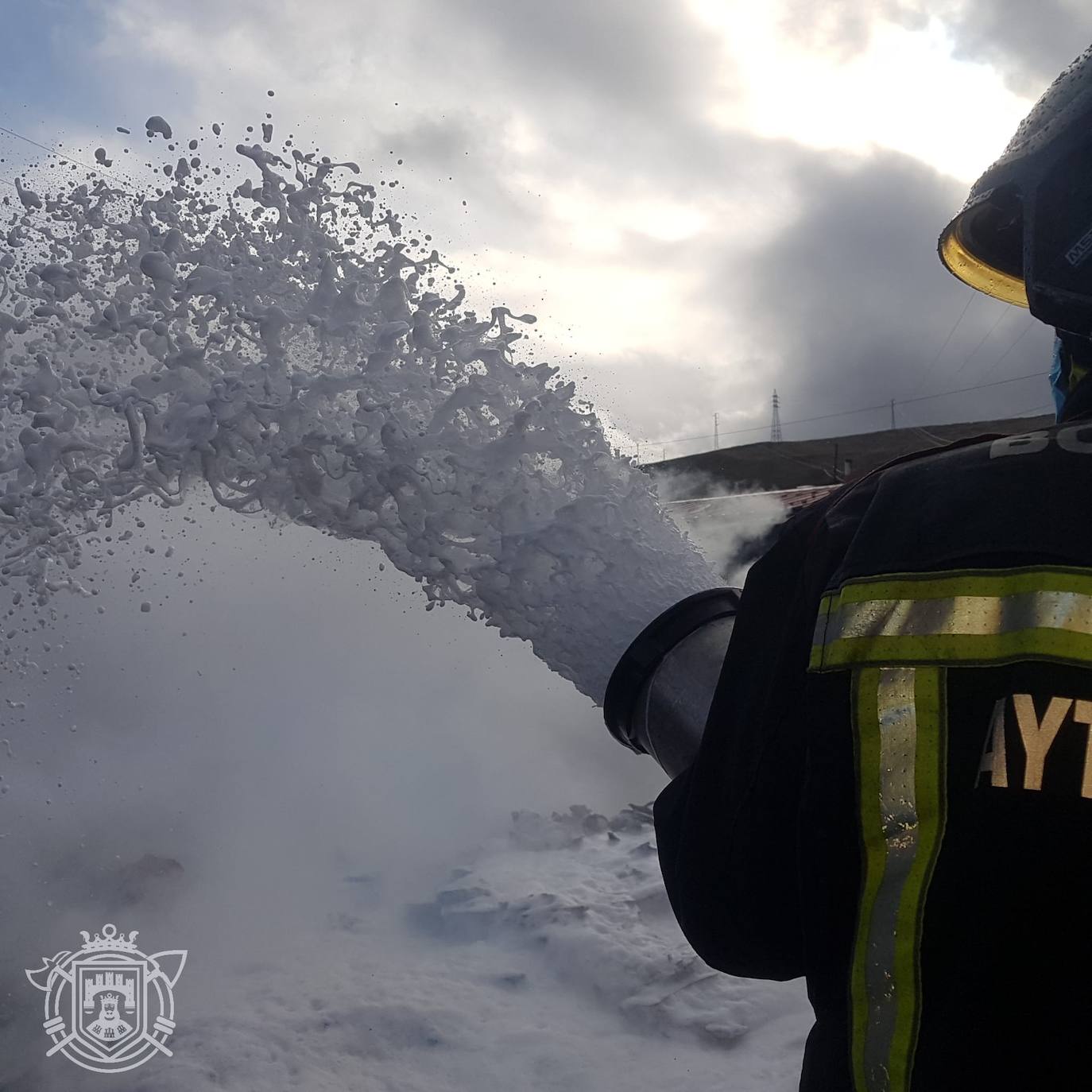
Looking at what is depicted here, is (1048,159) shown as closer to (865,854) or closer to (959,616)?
(959,616)

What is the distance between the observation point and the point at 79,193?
2.24 m

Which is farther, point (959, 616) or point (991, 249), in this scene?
point (991, 249)

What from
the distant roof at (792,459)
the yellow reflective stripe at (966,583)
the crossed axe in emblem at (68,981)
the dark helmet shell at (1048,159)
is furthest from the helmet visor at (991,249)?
the distant roof at (792,459)

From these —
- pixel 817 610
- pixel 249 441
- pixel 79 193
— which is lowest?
pixel 817 610

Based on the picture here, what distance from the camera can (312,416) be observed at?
6.23ft

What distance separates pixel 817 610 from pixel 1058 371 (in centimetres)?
52

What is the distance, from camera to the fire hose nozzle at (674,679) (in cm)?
119

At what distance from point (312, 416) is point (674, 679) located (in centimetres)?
107

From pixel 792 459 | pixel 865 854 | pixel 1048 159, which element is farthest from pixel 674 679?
pixel 792 459

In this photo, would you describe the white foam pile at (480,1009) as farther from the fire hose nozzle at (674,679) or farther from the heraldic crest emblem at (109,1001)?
the fire hose nozzle at (674,679)

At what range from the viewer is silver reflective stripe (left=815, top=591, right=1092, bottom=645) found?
60 cm

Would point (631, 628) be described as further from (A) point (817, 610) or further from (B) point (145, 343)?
(B) point (145, 343)

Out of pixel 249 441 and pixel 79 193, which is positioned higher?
pixel 79 193

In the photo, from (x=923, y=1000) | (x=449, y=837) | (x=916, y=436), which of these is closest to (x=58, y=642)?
(x=449, y=837)
